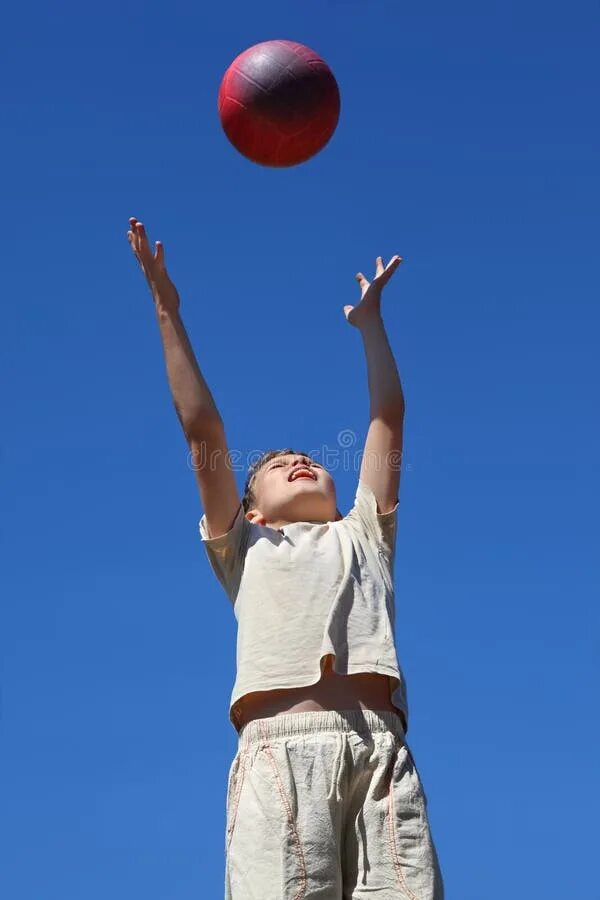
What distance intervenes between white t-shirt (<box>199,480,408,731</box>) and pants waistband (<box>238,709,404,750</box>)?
127 mm

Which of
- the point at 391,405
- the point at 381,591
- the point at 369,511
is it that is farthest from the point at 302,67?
the point at 381,591

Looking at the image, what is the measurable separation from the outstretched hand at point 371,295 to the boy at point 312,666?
0.21 metres

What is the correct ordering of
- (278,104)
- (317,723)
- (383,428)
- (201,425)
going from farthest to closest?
(278,104) → (383,428) → (201,425) → (317,723)

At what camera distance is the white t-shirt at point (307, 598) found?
5.36 meters

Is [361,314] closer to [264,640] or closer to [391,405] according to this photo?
[391,405]

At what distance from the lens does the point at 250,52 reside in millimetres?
6555

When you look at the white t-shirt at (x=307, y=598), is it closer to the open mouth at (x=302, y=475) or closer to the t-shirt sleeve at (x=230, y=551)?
the t-shirt sleeve at (x=230, y=551)

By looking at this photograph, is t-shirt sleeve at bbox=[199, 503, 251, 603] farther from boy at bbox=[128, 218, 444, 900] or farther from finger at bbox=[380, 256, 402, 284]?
finger at bbox=[380, 256, 402, 284]

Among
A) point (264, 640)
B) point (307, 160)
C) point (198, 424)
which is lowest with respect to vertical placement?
point (264, 640)

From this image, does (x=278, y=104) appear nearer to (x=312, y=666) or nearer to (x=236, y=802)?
(x=312, y=666)

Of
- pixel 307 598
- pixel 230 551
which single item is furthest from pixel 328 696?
pixel 230 551

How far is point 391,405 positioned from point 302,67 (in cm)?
180

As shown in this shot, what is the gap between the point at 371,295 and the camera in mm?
6551

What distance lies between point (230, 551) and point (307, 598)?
0.50 meters
